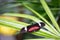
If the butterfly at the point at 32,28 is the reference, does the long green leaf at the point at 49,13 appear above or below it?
above

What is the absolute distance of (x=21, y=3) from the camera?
126 centimetres

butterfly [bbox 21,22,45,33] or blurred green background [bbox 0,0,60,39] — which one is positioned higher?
blurred green background [bbox 0,0,60,39]

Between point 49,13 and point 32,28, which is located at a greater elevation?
point 49,13

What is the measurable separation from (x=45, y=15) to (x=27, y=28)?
0.62 feet

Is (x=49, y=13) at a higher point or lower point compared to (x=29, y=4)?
lower

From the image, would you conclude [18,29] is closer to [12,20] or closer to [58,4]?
[12,20]

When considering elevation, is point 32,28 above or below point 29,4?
below

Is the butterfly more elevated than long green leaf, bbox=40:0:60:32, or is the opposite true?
long green leaf, bbox=40:0:60:32

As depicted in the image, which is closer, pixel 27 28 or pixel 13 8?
pixel 27 28

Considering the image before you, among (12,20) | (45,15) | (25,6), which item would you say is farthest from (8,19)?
(45,15)

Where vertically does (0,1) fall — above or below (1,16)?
above

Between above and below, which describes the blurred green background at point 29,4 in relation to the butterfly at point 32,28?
above

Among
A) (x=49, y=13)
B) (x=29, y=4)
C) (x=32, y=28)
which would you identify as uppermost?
(x=29, y=4)

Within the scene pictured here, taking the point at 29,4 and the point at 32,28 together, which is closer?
the point at 32,28
